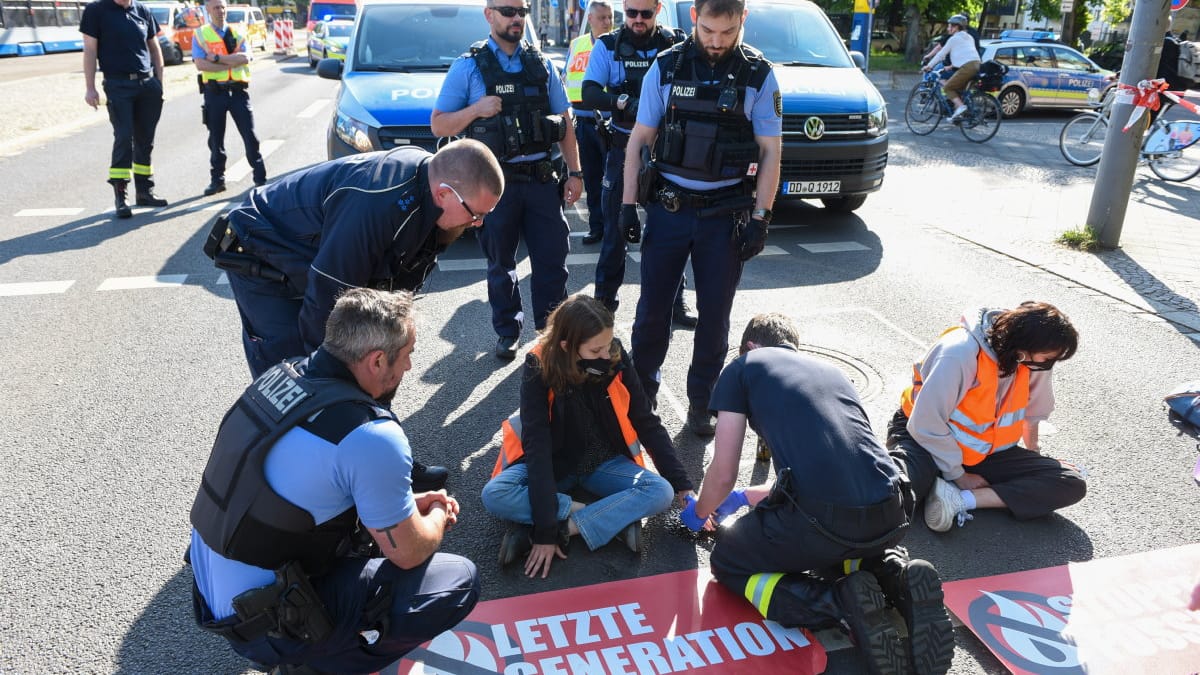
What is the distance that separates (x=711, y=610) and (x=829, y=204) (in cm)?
671

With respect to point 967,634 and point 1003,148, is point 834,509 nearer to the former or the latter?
point 967,634

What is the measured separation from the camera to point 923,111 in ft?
47.6

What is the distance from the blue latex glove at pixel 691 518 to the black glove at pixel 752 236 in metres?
1.26

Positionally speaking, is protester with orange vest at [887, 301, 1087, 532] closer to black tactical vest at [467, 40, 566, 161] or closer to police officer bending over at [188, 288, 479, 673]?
police officer bending over at [188, 288, 479, 673]

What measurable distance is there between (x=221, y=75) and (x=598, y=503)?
719 centimetres

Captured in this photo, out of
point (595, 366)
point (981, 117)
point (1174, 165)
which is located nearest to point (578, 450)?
point (595, 366)

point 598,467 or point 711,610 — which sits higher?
point 598,467

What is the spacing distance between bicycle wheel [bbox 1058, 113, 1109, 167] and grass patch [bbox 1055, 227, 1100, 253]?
4739 mm

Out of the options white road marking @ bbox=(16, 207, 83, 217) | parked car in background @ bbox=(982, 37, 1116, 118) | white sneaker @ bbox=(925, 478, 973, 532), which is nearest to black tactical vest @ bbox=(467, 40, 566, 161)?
white sneaker @ bbox=(925, 478, 973, 532)

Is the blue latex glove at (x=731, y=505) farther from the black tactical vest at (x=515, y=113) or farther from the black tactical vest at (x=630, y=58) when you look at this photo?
the black tactical vest at (x=630, y=58)

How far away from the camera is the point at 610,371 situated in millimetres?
3324

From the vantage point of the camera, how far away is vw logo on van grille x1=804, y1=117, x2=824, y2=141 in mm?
7348

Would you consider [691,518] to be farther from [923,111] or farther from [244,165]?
[923,111]

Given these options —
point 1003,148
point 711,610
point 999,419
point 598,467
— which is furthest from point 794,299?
point 1003,148
